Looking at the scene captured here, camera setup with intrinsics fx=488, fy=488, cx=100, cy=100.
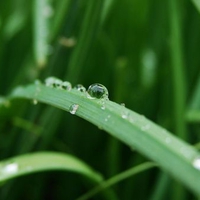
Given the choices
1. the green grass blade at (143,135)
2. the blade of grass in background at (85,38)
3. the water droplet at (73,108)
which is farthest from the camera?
the blade of grass in background at (85,38)

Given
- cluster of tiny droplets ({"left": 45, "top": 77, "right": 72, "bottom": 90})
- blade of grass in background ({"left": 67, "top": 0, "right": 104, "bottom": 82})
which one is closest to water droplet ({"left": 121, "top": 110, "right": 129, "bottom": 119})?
cluster of tiny droplets ({"left": 45, "top": 77, "right": 72, "bottom": 90})

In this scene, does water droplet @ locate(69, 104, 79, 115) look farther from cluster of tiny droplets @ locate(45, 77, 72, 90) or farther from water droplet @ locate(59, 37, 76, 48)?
water droplet @ locate(59, 37, 76, 48)

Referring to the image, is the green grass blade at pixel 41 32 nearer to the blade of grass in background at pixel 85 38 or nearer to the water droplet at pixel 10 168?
the blade of grass in background at pixel 85 38

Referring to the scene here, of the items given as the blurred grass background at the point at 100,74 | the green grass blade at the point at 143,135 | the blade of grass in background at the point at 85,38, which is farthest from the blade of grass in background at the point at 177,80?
the green grass blade at the point at 143,135

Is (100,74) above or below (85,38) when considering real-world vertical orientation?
above

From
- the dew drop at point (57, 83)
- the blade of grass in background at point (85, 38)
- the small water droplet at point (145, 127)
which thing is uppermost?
the blade of grass in background at point (85, 38)

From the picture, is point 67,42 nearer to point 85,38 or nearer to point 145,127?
point 85,38

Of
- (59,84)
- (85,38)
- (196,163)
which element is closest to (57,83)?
(59,84)

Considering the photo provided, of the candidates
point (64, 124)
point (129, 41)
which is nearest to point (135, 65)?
point (129, 41)
